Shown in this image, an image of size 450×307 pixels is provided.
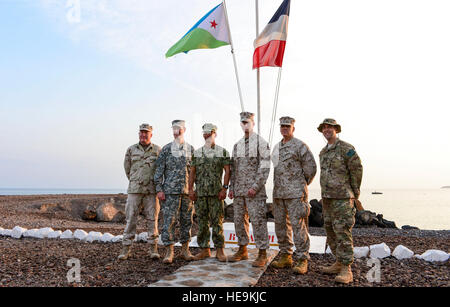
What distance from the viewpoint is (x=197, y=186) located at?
5.92 meters

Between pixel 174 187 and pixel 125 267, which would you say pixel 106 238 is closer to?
pixel 125 267

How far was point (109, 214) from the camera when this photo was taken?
13.3m

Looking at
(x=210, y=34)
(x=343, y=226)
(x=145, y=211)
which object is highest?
(x=210, y=34)

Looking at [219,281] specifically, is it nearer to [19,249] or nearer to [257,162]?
[257,162]

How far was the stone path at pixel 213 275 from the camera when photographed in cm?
460

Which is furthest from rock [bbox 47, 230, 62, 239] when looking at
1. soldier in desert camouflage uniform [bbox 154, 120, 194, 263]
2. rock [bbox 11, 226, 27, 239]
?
soldier in desert camouflage uniform [bbox 154, 120, 194, 263]

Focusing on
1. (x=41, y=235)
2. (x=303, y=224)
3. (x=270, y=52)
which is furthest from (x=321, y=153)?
(x=41, y=235)

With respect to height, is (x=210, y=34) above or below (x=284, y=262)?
above

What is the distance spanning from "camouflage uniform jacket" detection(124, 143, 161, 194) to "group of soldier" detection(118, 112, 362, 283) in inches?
0.7

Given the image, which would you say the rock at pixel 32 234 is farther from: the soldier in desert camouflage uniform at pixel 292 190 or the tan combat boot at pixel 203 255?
the soldier in desert camouflage uniform at pixel 292 190

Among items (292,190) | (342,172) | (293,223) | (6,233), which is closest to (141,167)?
(292,190)

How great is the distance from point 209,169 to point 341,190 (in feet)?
7.08
